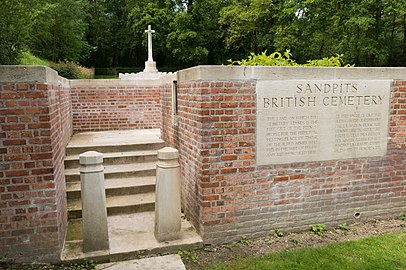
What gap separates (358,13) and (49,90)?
21.7m

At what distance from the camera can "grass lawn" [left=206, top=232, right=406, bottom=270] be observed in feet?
12.0

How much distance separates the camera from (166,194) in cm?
405

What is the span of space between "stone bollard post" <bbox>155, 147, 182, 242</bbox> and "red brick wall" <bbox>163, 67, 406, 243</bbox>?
0.29m

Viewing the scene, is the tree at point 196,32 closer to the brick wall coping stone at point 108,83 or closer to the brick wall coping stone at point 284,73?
the brick wall coping stone at point 108,83

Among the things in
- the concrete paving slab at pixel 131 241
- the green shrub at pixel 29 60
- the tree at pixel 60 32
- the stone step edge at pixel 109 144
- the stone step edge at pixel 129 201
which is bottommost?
the concrete paving slab at pixel 131 241

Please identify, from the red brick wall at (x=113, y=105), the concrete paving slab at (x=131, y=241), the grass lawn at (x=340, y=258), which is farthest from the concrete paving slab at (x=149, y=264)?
the red brick wall at (x=113, y=105)

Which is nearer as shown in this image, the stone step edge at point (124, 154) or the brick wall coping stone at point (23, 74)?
the brick wall coping stone at point (23, 74)

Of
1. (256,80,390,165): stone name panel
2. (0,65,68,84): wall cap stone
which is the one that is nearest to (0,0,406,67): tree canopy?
(0,65,68,84): wall cap stone

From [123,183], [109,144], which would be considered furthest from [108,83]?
[123,183]

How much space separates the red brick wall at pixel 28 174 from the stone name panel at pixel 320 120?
92.5 inches

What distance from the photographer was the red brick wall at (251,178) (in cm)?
401

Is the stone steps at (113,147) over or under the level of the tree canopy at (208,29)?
under

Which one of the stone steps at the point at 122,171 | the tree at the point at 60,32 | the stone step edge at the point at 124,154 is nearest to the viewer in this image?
the stone steps at the point at 122,171

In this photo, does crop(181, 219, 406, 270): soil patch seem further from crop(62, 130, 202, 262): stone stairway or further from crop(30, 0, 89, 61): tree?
crop(30, 0, 89, 61): tree
